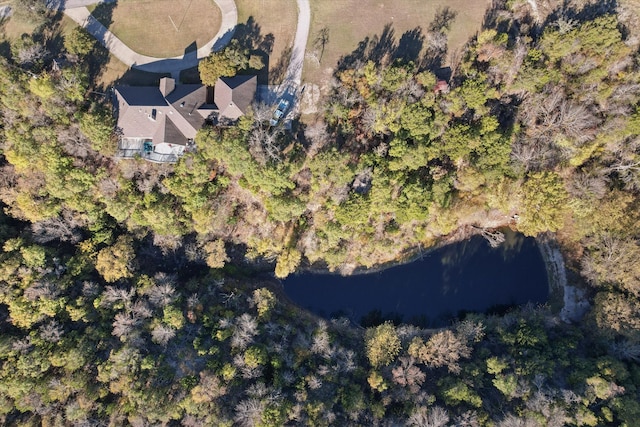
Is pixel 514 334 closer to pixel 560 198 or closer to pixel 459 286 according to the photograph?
pixel 459 286

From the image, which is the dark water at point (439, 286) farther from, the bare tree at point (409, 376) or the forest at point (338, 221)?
the bare tree at point (409, 376)

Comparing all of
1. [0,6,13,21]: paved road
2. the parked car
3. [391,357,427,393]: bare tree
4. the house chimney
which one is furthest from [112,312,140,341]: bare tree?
[0,6,13,21]: paved road

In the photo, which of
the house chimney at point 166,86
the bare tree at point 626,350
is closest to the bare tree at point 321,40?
the house chimney at point 166,86

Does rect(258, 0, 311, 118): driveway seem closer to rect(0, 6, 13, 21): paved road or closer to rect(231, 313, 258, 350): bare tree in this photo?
rect(231, 313, 258, 350): bare tree

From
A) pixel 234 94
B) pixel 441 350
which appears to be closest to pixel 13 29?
pixel 234 94

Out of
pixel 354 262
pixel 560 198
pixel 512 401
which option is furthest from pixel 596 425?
pixel 354 262

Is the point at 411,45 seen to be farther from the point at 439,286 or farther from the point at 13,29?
the point at 13,29
